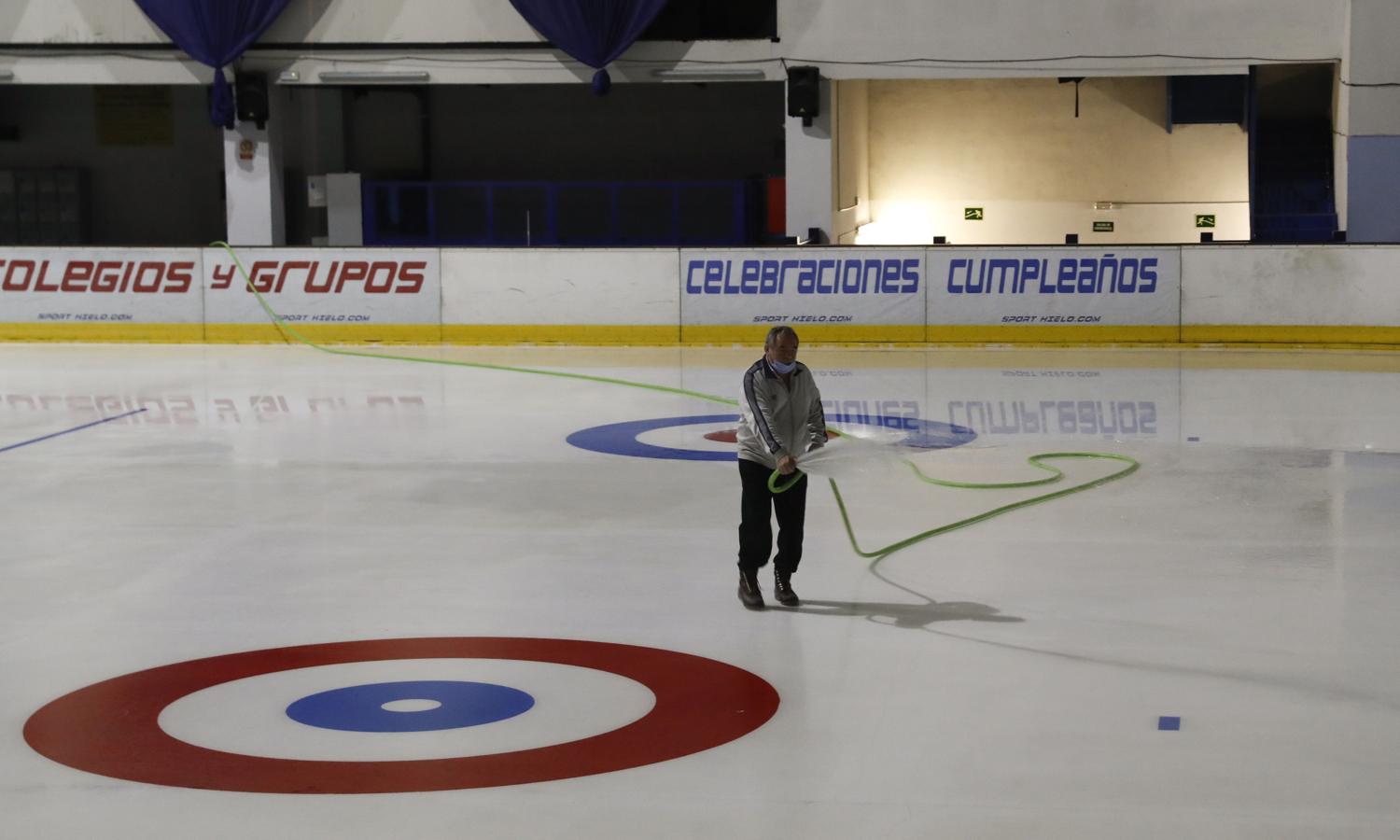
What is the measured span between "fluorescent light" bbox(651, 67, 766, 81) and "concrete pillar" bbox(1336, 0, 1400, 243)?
8800mm

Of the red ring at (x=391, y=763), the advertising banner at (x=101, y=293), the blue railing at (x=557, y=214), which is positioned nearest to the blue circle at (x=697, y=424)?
the red ring at (x=391, y=763)

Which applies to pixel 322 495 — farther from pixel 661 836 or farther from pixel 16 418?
pixel 661 836

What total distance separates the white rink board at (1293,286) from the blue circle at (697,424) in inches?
291

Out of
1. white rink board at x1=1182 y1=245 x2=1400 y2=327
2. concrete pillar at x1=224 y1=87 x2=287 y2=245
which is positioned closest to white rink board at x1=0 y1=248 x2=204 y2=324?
concrete pillar at x1=224 y1=87 x2=287 y2=245

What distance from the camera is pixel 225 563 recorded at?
996cm

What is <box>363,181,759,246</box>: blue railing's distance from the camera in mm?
33844

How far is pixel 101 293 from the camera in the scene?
79.2 ft

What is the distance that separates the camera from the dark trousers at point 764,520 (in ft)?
28.4

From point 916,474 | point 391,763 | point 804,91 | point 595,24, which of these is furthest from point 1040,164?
point 391,763

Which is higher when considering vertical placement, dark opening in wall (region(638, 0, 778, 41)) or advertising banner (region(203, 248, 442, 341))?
dark opening in wall (region(638, 0, 778, 41))

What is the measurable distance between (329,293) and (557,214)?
1219 cm

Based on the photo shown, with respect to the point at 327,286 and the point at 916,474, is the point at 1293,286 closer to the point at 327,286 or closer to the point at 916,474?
the point at 916,474

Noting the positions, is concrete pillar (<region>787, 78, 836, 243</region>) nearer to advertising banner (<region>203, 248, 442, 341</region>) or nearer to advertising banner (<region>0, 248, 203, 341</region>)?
advertising banner (<region>203, 248, 442, 341</region>)

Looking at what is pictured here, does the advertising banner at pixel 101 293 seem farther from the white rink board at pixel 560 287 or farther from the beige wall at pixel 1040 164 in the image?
the beige wall at pixel 1040 164
